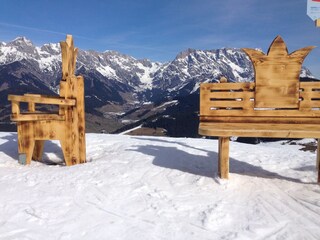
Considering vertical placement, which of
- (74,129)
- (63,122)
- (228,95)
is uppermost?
(228,95)

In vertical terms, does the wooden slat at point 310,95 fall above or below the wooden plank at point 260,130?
above

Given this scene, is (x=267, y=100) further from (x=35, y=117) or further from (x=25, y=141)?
(x=25, y=141)

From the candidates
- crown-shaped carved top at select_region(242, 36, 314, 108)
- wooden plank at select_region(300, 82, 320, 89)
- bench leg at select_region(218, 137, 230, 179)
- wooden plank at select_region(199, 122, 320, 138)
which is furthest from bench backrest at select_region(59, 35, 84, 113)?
wooden plank at select_region(300, 82, 320, 89)

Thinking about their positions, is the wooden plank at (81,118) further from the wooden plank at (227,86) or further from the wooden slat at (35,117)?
the wooden plank at (227,86)

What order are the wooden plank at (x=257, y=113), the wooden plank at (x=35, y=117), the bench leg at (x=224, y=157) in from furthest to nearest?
the wooden plank at (x=35, y=117) < the wooden plank at (x=257, y=113) < the bench leg at (x=224, y=157)

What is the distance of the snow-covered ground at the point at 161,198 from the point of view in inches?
203

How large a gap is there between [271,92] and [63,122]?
551 cm

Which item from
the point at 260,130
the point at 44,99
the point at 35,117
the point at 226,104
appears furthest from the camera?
the point at 44,99

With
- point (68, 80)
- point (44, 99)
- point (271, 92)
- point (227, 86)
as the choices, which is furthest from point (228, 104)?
point (44, 99)

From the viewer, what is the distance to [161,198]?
6.51 metres

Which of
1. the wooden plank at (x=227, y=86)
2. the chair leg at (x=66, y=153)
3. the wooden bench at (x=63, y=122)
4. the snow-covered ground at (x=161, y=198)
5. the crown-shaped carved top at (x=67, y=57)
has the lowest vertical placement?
the snow-covered ground at (x=161, y=198)

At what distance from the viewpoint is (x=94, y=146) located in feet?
38.3

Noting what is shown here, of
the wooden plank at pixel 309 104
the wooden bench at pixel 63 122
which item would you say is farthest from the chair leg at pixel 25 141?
the wooden plank at pixel 309 104

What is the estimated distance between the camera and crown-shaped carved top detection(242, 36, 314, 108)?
7.33 meters
